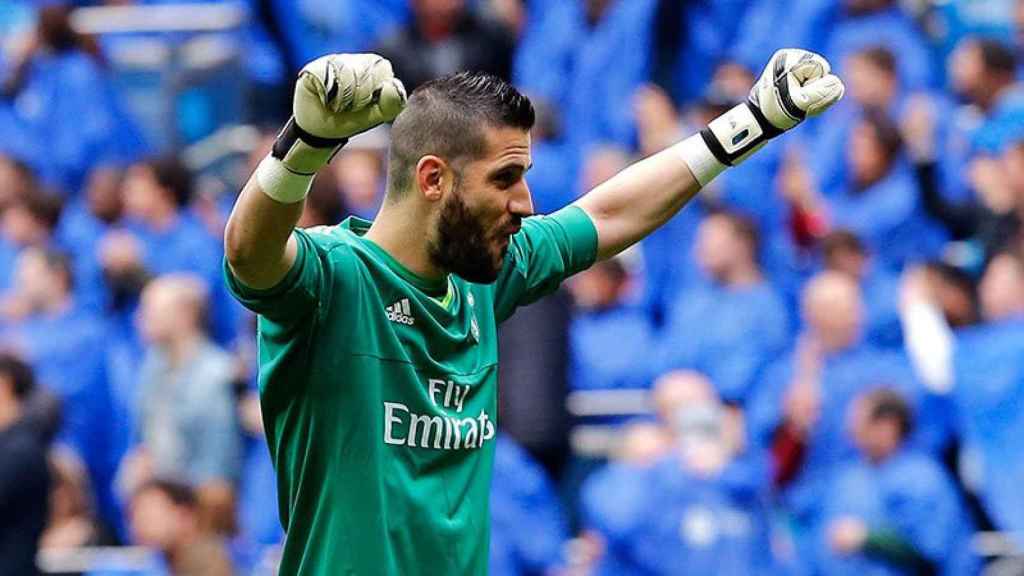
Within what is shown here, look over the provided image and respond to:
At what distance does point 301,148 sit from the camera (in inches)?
166

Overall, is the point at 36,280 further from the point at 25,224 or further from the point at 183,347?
the point at 183,347

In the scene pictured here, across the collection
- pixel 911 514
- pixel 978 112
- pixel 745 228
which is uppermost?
pixel 978 112

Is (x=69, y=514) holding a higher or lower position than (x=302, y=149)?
higher

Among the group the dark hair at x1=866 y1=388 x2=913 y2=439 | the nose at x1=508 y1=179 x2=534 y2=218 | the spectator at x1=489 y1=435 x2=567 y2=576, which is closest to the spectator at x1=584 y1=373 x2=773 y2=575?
the spectator at x1=489 y1=435 x2=567 y2=576

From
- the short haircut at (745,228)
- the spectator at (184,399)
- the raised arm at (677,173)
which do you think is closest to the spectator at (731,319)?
the short haircut at (745,228)

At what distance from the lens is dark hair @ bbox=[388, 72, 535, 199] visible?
4.63 meters

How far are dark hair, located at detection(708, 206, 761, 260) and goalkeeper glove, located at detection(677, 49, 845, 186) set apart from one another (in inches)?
164

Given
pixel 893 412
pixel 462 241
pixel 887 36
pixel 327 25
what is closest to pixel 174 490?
pixel 893 412

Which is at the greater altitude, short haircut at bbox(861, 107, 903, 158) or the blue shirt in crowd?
short haircut at bbox(861, 107, 903, 158)

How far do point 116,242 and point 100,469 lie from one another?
1.18 m

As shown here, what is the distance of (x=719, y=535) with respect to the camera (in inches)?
319

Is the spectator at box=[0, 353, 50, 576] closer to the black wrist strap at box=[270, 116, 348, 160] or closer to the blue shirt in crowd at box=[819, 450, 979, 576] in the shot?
the blue shirt in crowd at box=[819, 450, 979, 576]

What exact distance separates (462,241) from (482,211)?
0.25 feet

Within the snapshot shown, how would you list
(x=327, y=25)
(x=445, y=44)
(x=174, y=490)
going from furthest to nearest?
1. (x=327, y=25)
2. (x=445, y=44)
3. (x=174, y=490)
